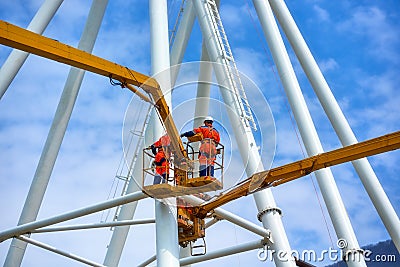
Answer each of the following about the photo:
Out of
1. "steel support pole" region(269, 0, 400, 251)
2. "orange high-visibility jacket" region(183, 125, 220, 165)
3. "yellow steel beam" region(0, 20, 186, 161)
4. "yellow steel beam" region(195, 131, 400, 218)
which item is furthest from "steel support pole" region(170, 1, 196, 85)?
"orange high-visibility jacket" region(183, 125, 220, 165)

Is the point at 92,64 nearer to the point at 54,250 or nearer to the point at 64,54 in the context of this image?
the point at 64,54

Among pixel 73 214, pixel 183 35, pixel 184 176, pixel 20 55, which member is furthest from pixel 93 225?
pixel 183 35

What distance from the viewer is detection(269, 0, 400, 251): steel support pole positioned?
71.5 ft

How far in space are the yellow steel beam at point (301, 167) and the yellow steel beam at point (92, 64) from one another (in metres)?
2.64

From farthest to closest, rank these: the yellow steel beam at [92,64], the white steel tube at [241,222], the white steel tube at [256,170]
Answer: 1. the white steel tube at [256,170]
2. the white steel tube at [241,222]
3. the yellow steel beam at [92,64]

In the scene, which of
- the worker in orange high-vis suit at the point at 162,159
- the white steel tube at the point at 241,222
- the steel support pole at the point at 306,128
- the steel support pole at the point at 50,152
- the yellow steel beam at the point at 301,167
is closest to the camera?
the worker in orange high-vis suit at the point at 162,159

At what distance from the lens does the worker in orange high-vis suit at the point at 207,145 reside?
57.2 feet

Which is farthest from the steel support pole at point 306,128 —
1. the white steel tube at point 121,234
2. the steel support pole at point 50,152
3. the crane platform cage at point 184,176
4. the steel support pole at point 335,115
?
the steel support pole at point 50,152

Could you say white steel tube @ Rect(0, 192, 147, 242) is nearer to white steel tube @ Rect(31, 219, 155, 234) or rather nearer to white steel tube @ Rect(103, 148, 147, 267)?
white steel tube @ Rect(31, 219, 155, 234)

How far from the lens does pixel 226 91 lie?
73.6 feet

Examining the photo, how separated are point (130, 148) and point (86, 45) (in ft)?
34.4

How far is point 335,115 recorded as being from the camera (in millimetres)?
24141

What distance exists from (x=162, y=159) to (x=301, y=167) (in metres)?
4.51

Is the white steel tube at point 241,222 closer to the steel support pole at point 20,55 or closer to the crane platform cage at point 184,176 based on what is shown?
the crane platform cage at point 184,176
